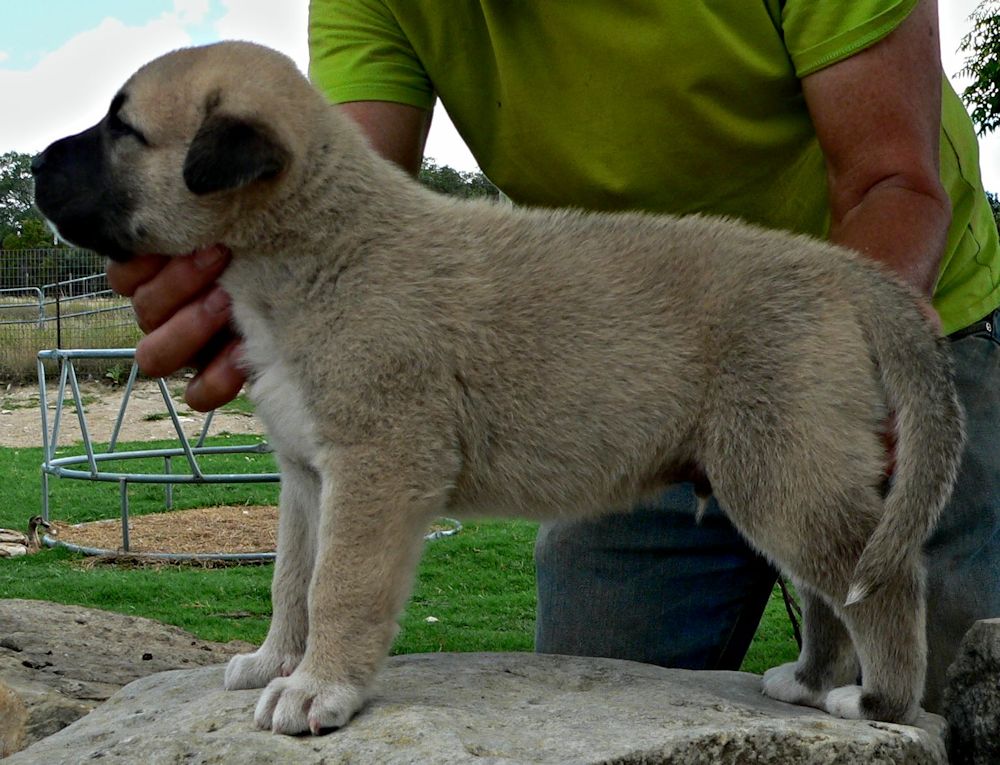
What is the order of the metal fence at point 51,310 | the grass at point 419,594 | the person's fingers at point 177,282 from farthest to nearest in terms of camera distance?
the metal fence at point 51,310, the grass at point 419,594, the person's fingers at point 177,282

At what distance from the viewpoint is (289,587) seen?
10.2 ft

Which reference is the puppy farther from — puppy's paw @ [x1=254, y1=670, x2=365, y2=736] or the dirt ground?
the dirt ground

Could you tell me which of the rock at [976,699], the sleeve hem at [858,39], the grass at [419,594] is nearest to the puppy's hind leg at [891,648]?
the rock at [976,699]

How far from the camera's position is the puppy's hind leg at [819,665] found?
320 centimetres

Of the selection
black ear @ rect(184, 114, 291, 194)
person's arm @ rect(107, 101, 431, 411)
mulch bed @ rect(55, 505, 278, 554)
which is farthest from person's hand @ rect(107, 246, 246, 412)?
mulch bed @ rect(55, 505, 278, 554)

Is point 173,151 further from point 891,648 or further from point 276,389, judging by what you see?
point 891,648

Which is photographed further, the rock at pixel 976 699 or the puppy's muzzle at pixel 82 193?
the rock at pixel 976 699

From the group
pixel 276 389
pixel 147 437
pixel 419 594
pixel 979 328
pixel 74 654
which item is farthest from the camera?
pixel 147 437

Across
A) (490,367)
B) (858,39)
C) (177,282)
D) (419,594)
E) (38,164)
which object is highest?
(858,39)

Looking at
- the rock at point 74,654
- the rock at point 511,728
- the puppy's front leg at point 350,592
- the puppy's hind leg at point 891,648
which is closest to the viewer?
the rock at point 511,728

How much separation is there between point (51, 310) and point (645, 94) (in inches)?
888

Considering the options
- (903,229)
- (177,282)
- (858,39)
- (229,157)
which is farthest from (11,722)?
(858,39)

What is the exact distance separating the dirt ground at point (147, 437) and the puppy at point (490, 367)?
2069 millimetres

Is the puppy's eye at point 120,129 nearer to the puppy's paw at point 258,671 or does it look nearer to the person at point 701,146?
the person at point 701,146
